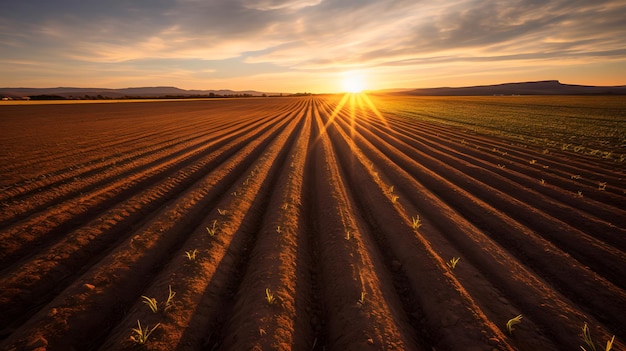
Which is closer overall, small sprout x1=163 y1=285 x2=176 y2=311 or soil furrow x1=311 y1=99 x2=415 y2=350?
soil furrow x1=311 y1=99 x2=415 y2=350

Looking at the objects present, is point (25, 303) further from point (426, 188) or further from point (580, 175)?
point (580, 175)

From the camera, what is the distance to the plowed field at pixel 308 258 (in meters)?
3.14

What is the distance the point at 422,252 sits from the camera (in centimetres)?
465

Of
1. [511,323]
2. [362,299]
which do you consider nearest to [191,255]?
[362,299]

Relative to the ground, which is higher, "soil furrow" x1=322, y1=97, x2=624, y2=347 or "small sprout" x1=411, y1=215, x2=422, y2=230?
"small sprout" x1=411, y1=215, x2=422, y2=230

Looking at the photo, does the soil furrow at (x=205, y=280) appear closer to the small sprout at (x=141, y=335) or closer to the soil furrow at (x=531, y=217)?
the small sprout at (x=141, y=335)

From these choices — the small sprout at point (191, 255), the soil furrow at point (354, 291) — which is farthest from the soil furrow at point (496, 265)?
the small sprout at point (191, 255)

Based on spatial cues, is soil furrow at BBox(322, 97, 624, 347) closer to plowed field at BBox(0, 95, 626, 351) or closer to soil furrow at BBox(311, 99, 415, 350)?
plowed field at BBox(0, 95, 626, 351)

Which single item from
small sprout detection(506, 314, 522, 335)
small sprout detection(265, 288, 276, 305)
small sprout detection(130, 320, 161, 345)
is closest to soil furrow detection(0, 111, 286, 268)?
small sprout detection(130, 320, 161, 345)

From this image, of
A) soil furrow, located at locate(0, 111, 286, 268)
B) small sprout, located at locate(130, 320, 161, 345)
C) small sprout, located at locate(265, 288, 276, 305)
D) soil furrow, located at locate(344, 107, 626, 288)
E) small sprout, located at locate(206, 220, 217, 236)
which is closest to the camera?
small sprout, located at locate(130, 320, 161, 345)

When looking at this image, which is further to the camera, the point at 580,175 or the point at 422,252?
the point at 580,175

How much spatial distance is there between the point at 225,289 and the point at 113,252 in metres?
2.13

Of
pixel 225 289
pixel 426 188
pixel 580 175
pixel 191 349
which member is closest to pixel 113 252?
pixel 225 289

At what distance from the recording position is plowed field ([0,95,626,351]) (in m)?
3.14
